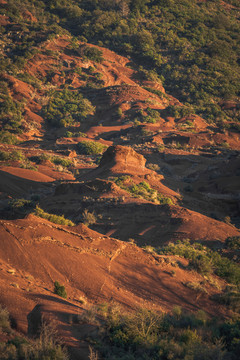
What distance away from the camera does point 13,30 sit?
6606 cm

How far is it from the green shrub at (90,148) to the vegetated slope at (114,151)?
0.17 metres

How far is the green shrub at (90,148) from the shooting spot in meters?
37.9

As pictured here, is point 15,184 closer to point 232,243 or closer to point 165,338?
point 232,243

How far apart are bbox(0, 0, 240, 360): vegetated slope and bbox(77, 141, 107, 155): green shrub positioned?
6.6 inches

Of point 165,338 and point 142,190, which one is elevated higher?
point 165,338

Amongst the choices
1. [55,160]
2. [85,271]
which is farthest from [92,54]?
[85,271]

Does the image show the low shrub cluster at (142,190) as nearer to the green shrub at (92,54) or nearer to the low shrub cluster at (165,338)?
the low shrub cluster at (165,338)

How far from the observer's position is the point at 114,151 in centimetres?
2606

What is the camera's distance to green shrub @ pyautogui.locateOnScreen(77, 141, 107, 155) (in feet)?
124

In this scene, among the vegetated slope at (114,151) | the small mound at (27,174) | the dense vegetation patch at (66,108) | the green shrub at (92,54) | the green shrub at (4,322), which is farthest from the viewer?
the green shrub at (92,54)

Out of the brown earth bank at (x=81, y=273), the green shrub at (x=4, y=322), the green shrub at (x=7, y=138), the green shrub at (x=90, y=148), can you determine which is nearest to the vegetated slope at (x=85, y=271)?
the brown earth bank at (x=81, y=273)

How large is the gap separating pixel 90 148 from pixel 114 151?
1234 cm

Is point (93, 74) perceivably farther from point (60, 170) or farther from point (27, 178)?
point (27, 178)

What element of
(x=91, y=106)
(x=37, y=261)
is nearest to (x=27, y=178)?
(x=37, y=261)
